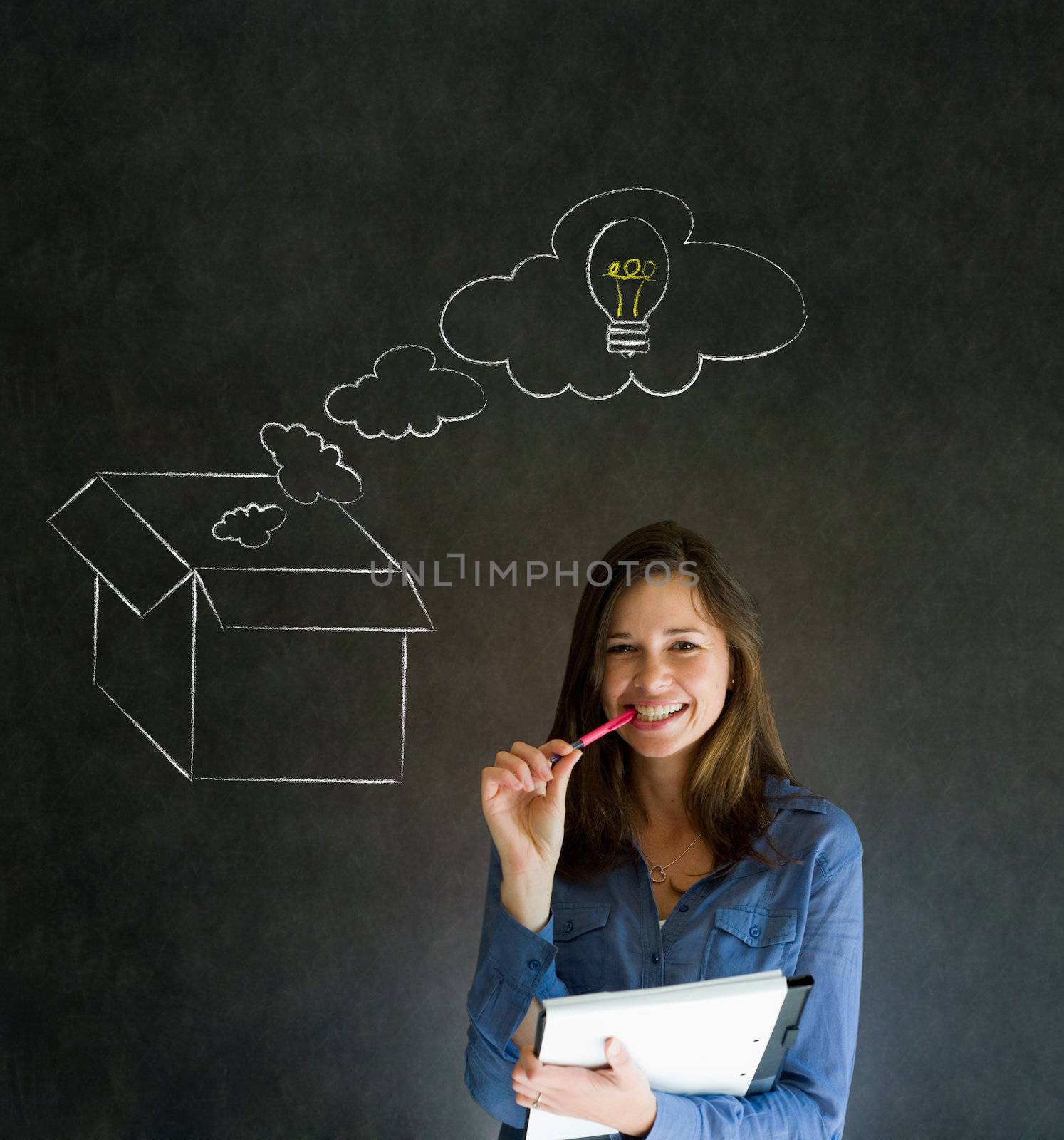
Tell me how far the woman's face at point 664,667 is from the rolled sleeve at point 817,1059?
263 mm

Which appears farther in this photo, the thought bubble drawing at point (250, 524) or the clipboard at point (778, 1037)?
the thought bubble drawing at point (250, 524)

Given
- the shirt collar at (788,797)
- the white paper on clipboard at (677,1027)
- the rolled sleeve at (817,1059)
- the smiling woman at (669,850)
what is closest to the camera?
the white paper on clipboard at (677,1027)

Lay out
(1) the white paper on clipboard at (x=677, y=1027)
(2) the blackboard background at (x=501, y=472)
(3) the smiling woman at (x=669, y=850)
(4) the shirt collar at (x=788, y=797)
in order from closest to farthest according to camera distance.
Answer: (1) the white paper on clipboard at (x=677, y=1027), (3) the smiling woman at (x=669, y=850), (4) the shirt collar at (x=788, y=797), (2) the blackboard background at (x=501, y=472)

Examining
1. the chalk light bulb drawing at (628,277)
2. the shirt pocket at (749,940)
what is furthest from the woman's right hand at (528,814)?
the chalk light bulb drawing at (628,277)

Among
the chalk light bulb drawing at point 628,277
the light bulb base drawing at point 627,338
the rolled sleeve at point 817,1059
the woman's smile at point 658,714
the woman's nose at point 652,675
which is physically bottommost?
the rolled sleeve at point 817,1059

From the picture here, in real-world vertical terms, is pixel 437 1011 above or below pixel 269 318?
below

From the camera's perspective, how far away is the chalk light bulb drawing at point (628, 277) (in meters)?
2.00

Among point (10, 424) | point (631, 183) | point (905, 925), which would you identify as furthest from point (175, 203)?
point (905, 925)

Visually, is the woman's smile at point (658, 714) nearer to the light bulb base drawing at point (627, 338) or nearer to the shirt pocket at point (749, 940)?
the shirt pocket at point (749, 940)

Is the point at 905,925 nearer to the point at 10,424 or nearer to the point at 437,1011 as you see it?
the point at 437,1011

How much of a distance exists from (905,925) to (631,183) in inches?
60.3

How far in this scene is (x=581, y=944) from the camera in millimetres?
1358

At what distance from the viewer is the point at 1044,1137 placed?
1968 millimetres

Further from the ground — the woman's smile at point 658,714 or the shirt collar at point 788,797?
the woman's smile at point 658,714
